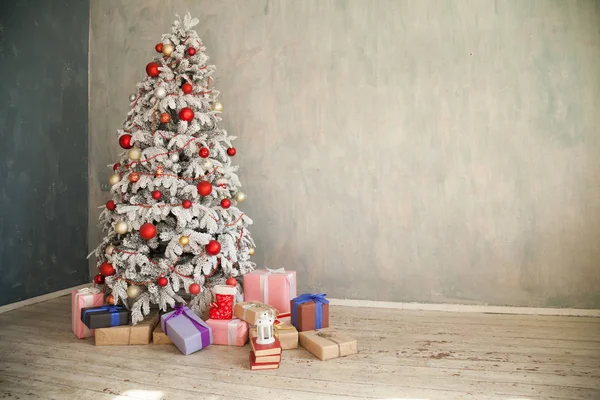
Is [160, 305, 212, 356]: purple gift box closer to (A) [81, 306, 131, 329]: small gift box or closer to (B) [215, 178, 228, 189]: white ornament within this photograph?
(A) [81, 306, 131, 329]: small gift box

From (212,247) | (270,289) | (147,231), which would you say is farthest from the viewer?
(270,289)

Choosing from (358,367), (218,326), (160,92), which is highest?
(160,92)

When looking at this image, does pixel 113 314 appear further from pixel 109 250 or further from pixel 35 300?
pixel 35 300

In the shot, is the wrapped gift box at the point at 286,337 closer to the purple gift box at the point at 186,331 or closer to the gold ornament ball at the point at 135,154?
the purple gift box at the point at 186,331

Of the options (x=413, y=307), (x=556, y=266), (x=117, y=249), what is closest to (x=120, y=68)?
(x=117, y=249)

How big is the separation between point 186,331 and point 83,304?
694mm

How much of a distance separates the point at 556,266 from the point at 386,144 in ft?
4.41

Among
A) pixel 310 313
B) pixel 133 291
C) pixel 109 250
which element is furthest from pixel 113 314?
pixel 310 313

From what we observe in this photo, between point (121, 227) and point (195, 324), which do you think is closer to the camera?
point (195, 324)

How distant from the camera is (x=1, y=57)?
2846 millimetres

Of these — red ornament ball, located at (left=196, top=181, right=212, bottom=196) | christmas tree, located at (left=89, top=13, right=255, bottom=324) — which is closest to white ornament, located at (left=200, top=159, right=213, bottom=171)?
christmas tree, located at (left=89, top=13, right=255, bottom=324)

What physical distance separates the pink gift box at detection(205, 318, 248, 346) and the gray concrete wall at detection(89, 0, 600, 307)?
99cm

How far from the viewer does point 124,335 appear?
219 centimetres

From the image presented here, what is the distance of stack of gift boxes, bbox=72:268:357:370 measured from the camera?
6.65 feet
